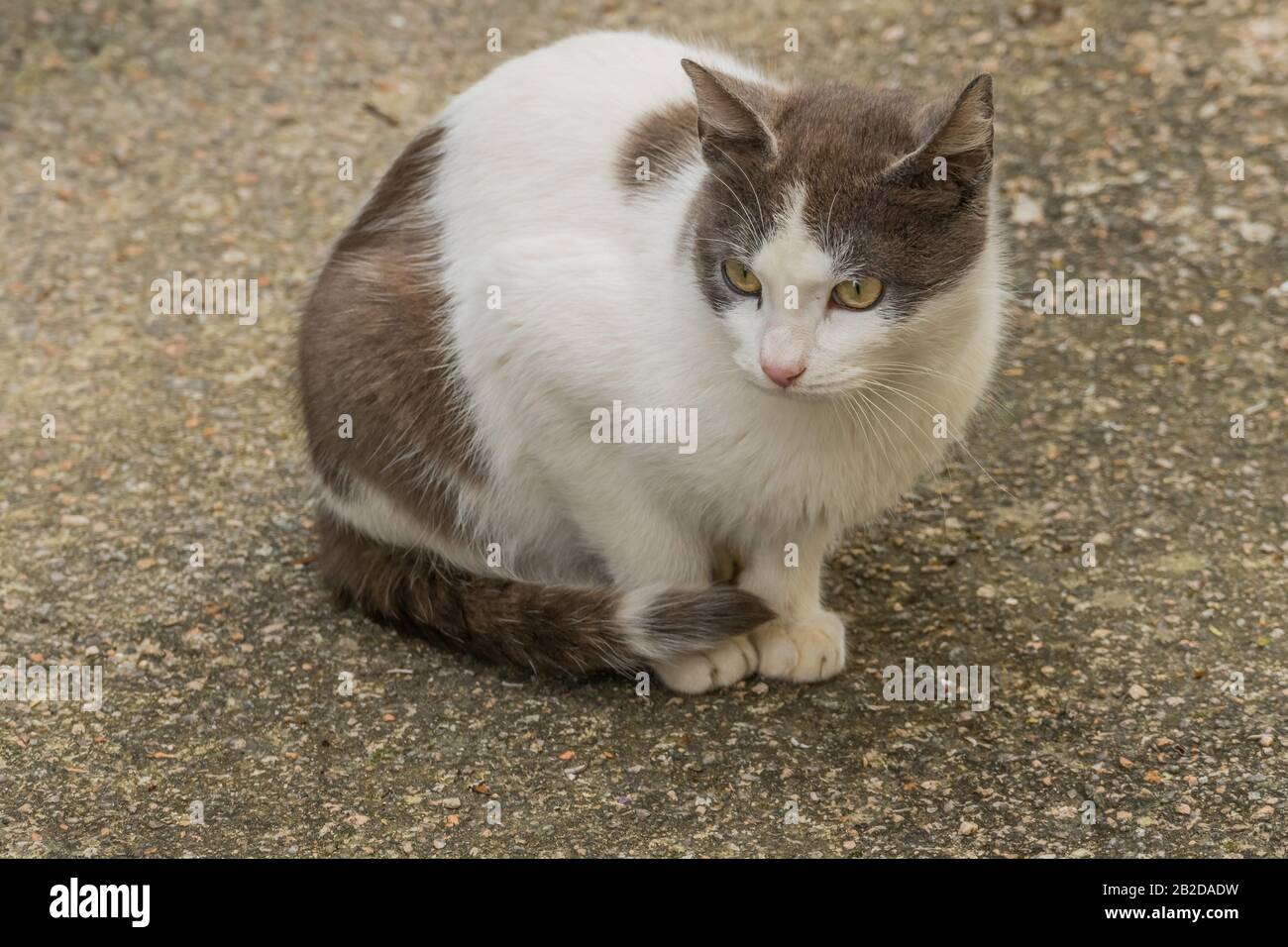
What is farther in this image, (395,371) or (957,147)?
(395,371)

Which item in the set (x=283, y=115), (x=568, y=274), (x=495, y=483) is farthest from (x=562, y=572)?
(x=283, y=115)

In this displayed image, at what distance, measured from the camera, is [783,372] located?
2.69 meters

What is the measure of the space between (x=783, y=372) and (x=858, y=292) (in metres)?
0.21

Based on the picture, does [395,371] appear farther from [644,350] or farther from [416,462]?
[644,350]

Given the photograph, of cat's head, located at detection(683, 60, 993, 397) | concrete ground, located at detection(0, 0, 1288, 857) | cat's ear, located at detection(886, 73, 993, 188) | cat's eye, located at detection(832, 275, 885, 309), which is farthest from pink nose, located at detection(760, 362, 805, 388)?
concrete ground, located at detection(0, 0, 1288, 857)

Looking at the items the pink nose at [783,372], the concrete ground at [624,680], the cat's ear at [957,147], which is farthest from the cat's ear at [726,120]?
the concrete ground at [624,680]

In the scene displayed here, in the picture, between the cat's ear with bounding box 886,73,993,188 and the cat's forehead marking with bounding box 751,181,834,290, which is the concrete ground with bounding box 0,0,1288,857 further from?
the cat's ear with bounding box 886,73,993,188

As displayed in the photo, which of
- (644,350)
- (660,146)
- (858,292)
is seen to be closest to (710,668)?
(644,350)

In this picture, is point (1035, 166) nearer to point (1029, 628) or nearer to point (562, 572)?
point (1029, 628)

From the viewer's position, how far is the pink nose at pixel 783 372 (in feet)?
8.80

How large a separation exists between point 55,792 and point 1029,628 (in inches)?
87.0

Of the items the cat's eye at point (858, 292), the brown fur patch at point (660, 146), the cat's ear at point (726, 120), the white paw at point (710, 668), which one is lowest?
the white paw at point (710, 668)

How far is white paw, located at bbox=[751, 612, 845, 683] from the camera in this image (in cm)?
336

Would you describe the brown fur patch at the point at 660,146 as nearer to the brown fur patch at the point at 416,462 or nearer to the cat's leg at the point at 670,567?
the brown fur patch at the point at 416,462
